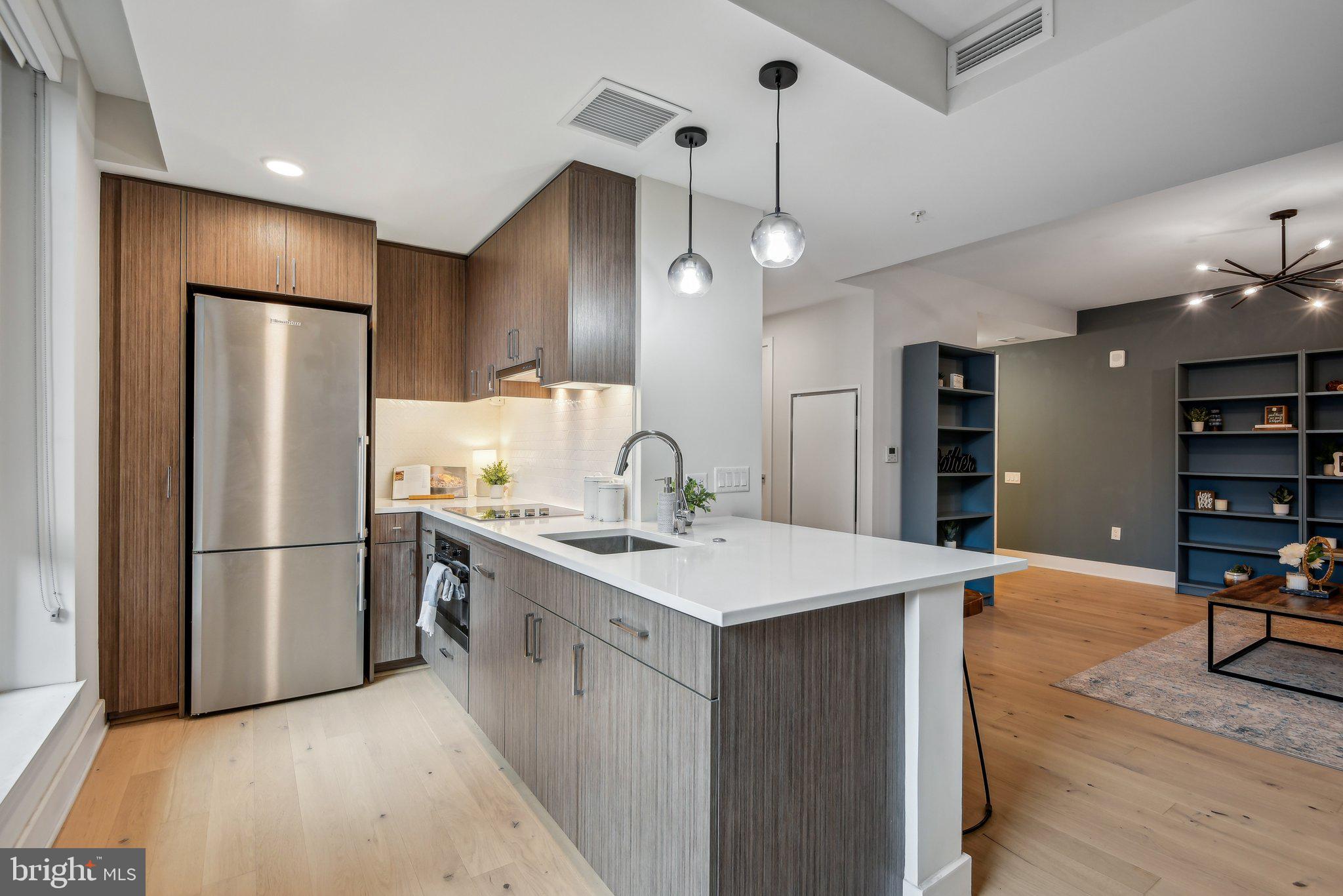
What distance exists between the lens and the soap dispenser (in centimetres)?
245

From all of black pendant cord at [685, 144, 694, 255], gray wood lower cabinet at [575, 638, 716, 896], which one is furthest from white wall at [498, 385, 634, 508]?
gray wood lower cabinet at [575, 638, 716, 896]

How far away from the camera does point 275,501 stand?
3.03 m

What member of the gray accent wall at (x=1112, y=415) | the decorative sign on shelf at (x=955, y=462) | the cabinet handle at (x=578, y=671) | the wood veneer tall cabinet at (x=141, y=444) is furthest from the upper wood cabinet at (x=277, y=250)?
the gray accent wall at (x=1112, y=415)

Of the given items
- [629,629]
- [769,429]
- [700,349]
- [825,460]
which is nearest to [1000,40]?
[700,349]

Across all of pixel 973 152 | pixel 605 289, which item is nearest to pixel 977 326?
pixel 973 152

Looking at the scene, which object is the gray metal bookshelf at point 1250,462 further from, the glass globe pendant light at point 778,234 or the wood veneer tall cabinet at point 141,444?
the wood veneer tall cabinet at point 141,444

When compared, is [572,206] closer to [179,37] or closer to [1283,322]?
→ [179,37]

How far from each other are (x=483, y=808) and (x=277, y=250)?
8.78 ft

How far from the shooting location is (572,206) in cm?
262

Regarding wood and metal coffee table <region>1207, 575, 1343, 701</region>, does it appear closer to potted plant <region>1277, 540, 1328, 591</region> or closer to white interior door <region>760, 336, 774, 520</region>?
potted plant <region>1277, 540, 1328, 591</region>

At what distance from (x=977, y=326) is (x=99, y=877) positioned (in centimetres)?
655

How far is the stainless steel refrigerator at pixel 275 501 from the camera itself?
9.51 ft

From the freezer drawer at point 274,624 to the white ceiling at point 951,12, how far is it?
10.5ft

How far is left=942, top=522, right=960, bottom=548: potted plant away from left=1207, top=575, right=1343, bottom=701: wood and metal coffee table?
5.22ft
